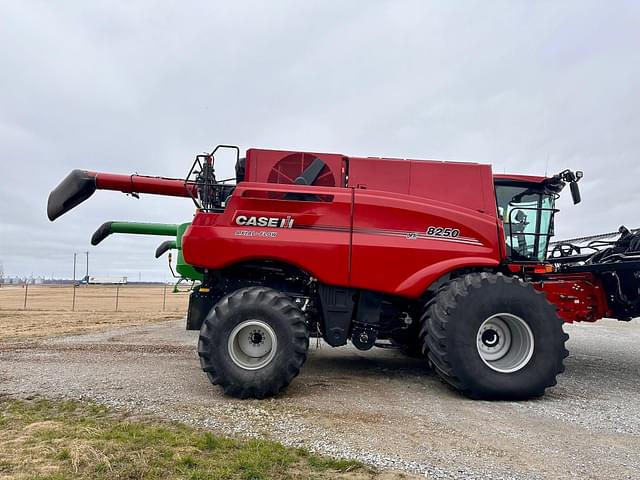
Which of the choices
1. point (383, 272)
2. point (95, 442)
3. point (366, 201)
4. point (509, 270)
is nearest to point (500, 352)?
point (509, 270)

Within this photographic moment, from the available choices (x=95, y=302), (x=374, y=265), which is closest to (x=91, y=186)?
(x=374, y=265)

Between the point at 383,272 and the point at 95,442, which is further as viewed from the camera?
the point at 383,272

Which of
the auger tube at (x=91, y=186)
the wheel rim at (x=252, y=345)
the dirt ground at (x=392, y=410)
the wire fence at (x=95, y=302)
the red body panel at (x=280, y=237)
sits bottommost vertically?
the wire fence at (x=95, y=302)

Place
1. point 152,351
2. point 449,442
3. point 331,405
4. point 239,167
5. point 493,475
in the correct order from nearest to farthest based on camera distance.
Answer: point 493,475 < point 449,442 < point 331,405 < point 239,167 < point 152,351

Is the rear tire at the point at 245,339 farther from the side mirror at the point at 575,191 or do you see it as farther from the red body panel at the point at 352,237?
the side mirror at the point at 575,191

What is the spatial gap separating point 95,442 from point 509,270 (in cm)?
591

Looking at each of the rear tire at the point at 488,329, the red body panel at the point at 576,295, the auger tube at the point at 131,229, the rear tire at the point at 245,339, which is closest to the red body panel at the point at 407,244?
the rear tire at the point at 488,329

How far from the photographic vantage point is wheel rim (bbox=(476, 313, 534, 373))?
5.72 meters

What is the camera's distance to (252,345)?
5.61 meters

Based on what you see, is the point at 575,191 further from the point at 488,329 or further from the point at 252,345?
the point at 252,345

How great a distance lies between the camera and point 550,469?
11.6ft

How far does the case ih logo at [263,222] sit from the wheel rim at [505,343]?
290 cm

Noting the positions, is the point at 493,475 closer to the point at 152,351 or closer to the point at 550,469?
the point at 550,469

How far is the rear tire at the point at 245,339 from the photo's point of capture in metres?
5.36
